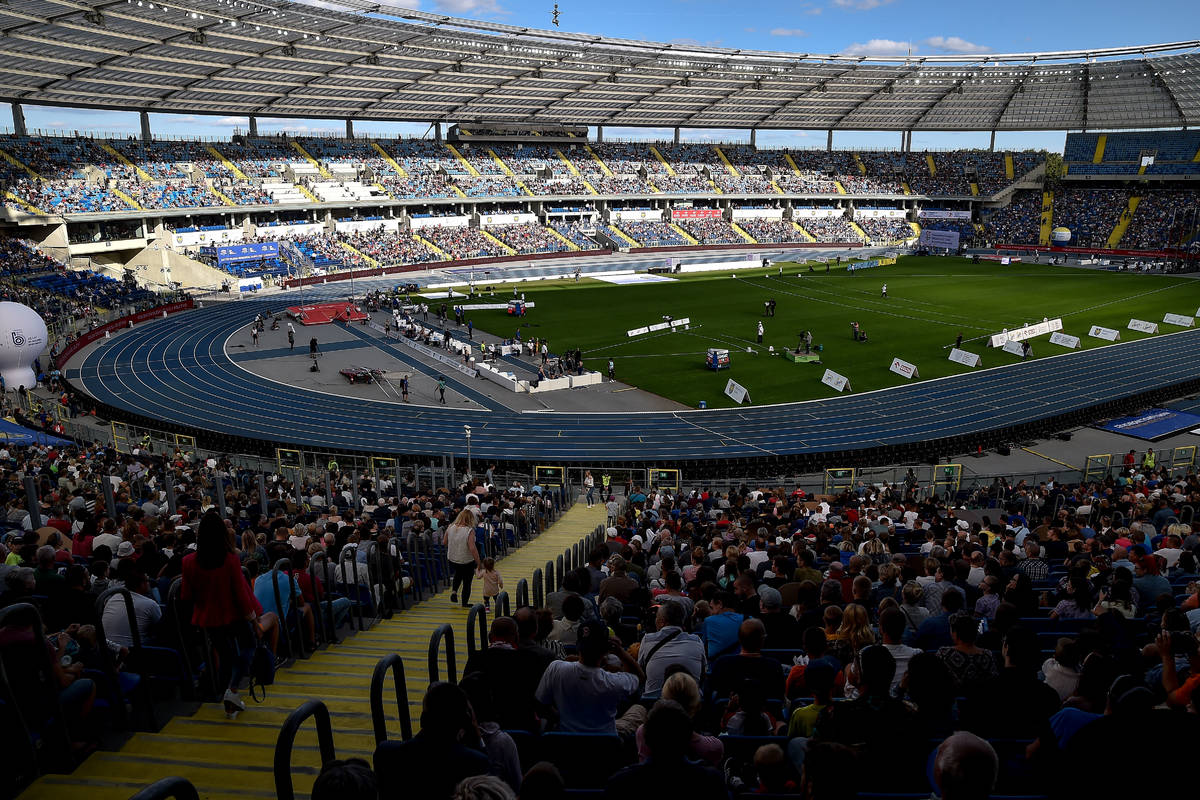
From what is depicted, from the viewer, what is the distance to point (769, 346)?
47.1m

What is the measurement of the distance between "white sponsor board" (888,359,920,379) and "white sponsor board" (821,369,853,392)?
3.28 metres

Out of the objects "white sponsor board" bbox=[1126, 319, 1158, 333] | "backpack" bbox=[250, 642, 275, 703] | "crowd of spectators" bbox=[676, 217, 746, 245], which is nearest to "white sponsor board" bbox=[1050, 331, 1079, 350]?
"white sponsor board" bbox=[1126, 319, 1158, 333]

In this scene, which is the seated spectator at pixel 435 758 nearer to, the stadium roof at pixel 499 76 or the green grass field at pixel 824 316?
the green grass field at pixel 824 316

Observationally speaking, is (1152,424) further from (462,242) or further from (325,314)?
(462,242)

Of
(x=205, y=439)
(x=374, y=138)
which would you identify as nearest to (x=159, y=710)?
(x=205, y=439)

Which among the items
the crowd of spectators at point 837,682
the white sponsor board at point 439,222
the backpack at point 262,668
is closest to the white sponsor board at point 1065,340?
the crowd of spectators at point 837,682

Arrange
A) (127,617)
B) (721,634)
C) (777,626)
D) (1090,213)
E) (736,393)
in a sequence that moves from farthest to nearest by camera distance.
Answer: (1090,213) → (736,393) → (777,626) → (721,634) → (127,617)

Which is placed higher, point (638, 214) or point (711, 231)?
point (638, 214)

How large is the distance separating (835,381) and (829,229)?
235 ft

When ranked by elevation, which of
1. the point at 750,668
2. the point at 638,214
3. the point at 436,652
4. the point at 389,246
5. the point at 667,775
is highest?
the point at 638,214

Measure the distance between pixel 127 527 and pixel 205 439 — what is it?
23298 mm

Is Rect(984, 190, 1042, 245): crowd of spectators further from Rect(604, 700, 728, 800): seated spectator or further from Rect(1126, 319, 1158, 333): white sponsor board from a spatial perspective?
Rect(604, 700, 728, 800): seated spectator

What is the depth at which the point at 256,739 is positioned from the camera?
582 centimetres

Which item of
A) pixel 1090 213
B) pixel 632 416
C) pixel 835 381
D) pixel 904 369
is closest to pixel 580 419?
pixel 632 416
